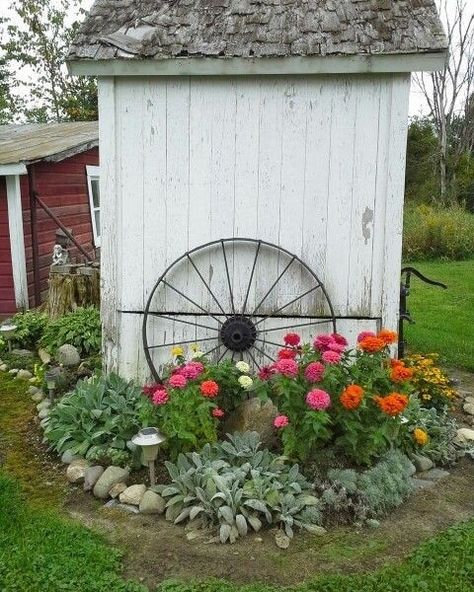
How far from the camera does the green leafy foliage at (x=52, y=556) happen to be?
2900mm

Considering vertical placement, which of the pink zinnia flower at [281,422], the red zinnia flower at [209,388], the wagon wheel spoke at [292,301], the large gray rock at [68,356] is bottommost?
the large gray rock at [68,356]

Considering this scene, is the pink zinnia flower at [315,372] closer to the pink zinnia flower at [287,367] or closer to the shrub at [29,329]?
the pink zinnia flower at [287,367]

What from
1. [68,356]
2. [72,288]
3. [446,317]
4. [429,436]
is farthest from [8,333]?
[446,317]

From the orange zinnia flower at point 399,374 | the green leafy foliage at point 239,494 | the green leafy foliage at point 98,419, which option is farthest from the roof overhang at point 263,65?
the green leafy foliage at point 239,494

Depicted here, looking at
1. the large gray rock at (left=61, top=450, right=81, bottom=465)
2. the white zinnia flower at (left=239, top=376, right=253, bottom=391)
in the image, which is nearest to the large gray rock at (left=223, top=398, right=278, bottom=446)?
the white zinnia flower at (left=239, top=376, right=253, bottom=391)

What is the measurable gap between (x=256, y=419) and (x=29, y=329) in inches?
164

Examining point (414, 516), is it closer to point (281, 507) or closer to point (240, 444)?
point (281, 507)

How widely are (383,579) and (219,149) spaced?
10.0 feet

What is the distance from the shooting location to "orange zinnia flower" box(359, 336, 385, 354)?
3.71 meters

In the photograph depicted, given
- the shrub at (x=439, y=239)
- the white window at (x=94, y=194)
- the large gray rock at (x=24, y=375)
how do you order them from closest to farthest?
the large gray rock at (x=24, y=375)
the white window at (x=94, y=194)
the shrub at (x=439, y=239)

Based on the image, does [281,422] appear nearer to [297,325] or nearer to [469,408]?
[297,325]

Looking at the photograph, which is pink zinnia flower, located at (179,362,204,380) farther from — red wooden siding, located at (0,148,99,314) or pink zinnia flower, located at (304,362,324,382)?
red wooden siding, located at (0,148,99,314)

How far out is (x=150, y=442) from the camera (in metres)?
3.55

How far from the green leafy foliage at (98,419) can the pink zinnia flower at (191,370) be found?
0.39m
